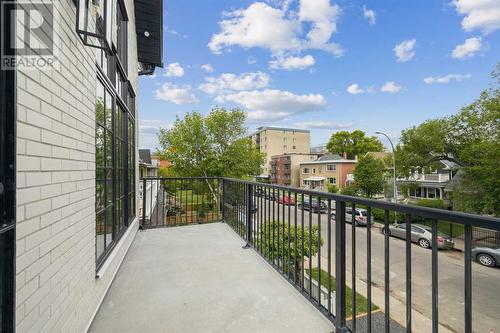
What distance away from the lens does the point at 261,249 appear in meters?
3.14

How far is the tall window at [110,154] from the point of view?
232 cm

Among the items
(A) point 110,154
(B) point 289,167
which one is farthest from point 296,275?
(B) point 289,167

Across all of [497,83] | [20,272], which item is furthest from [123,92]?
[497,83]

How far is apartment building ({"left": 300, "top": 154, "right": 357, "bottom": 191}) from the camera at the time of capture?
31.9 m

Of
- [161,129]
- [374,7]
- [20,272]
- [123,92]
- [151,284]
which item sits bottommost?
[151,284]

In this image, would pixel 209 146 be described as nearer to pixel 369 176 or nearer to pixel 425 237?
pixel 425 237

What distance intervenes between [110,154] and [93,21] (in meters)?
1.38

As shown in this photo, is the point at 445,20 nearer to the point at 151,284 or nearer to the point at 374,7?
the point at 374,7

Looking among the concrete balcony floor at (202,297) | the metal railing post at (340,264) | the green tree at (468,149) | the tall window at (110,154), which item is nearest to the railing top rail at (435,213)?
the metal railing post at (340,264)

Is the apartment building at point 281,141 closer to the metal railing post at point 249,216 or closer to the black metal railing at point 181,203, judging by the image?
the black metal railing at point 181,203

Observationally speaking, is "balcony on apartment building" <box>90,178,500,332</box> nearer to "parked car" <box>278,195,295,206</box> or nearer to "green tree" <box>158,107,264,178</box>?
"parked car" <box>278,195,295,206</box>

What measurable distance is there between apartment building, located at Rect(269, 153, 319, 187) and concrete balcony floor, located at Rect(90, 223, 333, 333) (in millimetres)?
35862

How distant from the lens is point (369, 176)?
23.2 meters

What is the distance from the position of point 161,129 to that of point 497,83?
18571 mm
